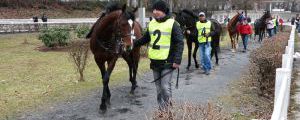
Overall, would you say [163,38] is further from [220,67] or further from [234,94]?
[220,67]

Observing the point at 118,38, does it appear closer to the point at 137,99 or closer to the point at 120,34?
the point at 120,34

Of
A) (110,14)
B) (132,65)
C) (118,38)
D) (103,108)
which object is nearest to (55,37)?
(132,65)

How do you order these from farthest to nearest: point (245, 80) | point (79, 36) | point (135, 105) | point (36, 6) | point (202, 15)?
point (36, 6) → point (79, 36) → point (202, 15) → point (245, 80) → point (135, 105)

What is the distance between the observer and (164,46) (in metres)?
7.22

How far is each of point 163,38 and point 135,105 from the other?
2.55 meters

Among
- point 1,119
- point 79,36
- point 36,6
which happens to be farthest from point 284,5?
point 1,119

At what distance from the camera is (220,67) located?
15648 mm

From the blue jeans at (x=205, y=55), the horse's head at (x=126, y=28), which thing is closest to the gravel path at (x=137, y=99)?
the blue jeans at (x=205, y=55)

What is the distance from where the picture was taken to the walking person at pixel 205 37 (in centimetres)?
1365

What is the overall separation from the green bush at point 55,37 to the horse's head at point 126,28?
1468cm

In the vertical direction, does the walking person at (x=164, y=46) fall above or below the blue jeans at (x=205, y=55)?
above

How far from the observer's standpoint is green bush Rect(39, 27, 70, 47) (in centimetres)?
2269

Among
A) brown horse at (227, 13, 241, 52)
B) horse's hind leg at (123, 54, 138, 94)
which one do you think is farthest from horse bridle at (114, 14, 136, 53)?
brown horse at (227, 13, 241, 52)

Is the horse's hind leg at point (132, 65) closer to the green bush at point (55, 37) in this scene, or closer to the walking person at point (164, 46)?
the walking person at point (164, 46)
